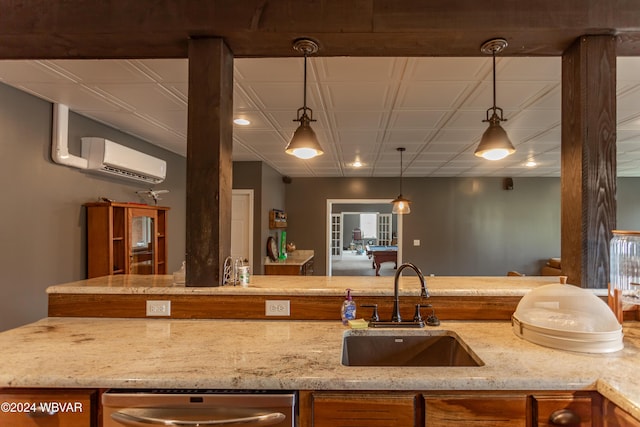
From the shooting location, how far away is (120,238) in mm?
3205

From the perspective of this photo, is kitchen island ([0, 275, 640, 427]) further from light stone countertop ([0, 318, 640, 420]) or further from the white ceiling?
the white ceiling

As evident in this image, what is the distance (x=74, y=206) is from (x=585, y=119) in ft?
12.5

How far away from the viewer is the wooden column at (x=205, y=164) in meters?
1.75

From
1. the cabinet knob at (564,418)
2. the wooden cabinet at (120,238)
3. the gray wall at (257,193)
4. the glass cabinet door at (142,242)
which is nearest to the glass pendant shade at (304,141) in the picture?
the cabinet knob at (564,418)

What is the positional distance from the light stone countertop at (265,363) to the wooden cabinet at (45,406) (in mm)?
39

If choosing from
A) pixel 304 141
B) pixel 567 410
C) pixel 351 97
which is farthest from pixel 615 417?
pixel 351 97

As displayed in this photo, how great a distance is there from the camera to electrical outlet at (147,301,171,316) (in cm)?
174

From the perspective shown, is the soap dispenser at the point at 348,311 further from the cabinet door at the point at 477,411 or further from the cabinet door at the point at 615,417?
the cabinet door at the point at 615,417

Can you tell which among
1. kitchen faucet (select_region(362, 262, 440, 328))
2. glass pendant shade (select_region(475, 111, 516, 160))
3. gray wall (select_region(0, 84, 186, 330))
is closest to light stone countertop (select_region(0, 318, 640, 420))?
kitchen faucet (select_region(362, 262, 440, 328))

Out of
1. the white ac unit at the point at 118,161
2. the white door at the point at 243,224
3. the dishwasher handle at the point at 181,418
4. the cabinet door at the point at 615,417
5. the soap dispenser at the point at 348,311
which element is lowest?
the dishwasher handle at the point at 181,418

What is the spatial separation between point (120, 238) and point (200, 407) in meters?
2.61

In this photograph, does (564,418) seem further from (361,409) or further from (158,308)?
(158,308)

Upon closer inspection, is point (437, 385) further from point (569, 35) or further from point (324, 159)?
point (324, 159)

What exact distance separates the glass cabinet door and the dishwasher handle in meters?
2.48
